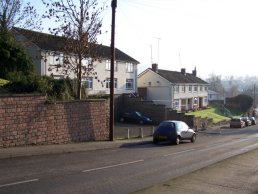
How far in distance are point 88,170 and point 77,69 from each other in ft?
54.1

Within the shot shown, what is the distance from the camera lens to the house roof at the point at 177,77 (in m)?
72.8

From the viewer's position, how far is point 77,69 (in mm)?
A: 29875

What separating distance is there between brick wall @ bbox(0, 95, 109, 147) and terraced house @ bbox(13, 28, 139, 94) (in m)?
12.6

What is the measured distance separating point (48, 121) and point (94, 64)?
26.8 m

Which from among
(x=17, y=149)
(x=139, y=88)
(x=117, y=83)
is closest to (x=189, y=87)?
(x=139, y=88)

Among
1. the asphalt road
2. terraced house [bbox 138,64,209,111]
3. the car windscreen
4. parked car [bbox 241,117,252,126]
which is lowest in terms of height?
parked car [bbox 241,117,252,126]

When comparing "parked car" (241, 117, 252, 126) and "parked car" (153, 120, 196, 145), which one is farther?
"parked car" (241, 117, 252, 126)

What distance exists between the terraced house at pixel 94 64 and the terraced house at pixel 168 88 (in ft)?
30.4

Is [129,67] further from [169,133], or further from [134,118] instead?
[169,133]

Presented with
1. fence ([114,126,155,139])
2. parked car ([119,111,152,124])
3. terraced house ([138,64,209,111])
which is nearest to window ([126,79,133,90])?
terraced house ([138,64,209,111])

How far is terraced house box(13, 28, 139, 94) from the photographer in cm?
3950

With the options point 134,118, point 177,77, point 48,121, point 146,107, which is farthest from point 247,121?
point 48,121

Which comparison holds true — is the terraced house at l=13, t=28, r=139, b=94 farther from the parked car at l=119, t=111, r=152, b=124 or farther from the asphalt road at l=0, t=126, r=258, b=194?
the asphalt road at l=0, t=126, r=258, b=194

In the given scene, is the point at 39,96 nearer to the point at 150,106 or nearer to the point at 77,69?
the point at 77,69
